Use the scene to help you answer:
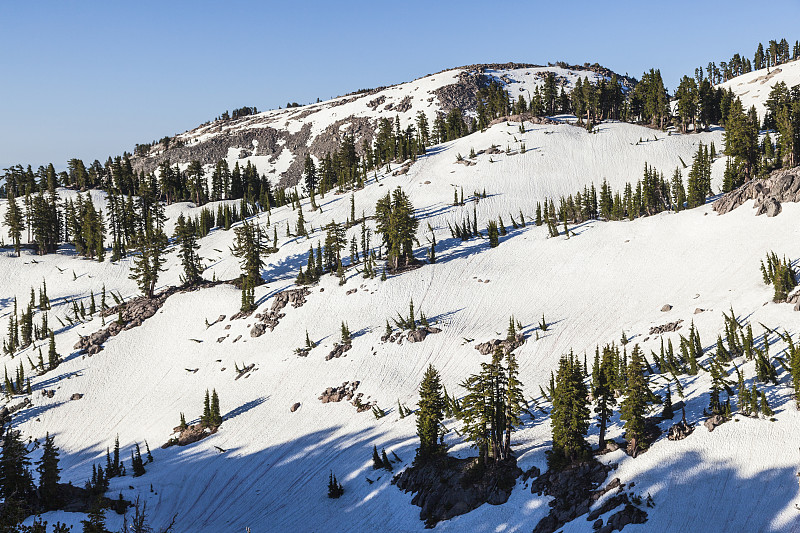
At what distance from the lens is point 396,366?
203ft

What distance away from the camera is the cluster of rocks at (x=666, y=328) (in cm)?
5228

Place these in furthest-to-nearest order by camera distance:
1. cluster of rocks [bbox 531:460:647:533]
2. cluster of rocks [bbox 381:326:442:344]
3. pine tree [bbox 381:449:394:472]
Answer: cluster of rocks [bbox 381:326:442:344]
pine tree [bbox 381:449:394:472]
cluster of rocks [bbox 531:460:647:533]

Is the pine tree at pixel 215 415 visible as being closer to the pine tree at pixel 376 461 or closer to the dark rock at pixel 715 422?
the pine tree at pixel 376 461

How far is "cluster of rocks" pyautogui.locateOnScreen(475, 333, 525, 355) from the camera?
2345 inches

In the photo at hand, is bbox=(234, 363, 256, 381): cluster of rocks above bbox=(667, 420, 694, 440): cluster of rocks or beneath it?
above

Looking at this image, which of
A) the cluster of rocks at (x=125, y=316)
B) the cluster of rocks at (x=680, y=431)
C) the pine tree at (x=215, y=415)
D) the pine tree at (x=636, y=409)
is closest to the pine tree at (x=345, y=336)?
the pine tree at (x=215, y=415)

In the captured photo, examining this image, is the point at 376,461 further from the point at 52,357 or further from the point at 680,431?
the point at 52,357

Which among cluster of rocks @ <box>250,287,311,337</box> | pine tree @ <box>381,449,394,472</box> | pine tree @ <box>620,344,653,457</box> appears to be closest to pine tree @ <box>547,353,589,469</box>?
pine tree @ <box>620,344,653,457</box>

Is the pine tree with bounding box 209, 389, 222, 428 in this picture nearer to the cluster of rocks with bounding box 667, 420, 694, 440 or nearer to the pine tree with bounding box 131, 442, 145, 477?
the pine tree with bounding box 131, 442, 145, 477

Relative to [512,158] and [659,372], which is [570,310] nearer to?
[659,372]

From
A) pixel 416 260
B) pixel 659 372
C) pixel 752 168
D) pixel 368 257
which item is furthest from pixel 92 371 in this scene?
pixel 752 168

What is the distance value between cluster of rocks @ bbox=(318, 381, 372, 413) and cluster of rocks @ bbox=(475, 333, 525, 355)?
14.3 m

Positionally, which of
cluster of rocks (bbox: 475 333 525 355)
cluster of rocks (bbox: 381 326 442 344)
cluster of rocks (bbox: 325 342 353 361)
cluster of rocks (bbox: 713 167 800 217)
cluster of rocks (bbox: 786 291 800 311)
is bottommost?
cluster of rocks (bbox: 475 333 525 355)

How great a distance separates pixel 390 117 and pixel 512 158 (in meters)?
85.9
